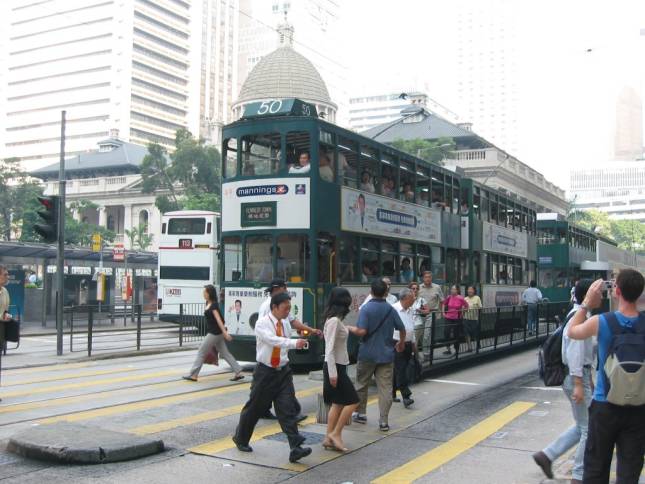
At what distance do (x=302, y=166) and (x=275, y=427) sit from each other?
5847 mm

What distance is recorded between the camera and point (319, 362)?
13.8m

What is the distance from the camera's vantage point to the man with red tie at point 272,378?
23.7ft

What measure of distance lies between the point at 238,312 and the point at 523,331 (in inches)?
352

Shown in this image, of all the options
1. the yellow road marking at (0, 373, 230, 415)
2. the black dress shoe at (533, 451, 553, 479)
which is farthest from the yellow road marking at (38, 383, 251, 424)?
the black dress shoe at (533, 451, 553, 479)

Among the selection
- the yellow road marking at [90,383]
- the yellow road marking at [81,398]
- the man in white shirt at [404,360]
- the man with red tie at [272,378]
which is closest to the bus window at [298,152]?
the yellow road marking at [81,398]

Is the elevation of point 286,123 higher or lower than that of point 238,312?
higher

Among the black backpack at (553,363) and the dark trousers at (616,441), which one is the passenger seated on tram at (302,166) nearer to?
the black backpack at (553,363)

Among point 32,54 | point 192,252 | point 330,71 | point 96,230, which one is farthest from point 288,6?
point 192,252

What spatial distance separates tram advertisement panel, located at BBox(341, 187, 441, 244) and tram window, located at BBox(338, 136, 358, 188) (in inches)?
9.2

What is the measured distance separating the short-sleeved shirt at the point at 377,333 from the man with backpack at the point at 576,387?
225 centimetres

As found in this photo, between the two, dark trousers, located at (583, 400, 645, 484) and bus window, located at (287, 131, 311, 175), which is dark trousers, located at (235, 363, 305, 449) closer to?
dark trousers, located at (583, 400, 645, 484)

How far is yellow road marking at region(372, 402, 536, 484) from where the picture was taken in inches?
262

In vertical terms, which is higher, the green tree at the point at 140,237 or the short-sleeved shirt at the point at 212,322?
the green tree at the point at 140,237

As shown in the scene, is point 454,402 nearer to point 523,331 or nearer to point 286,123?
point 286,123
